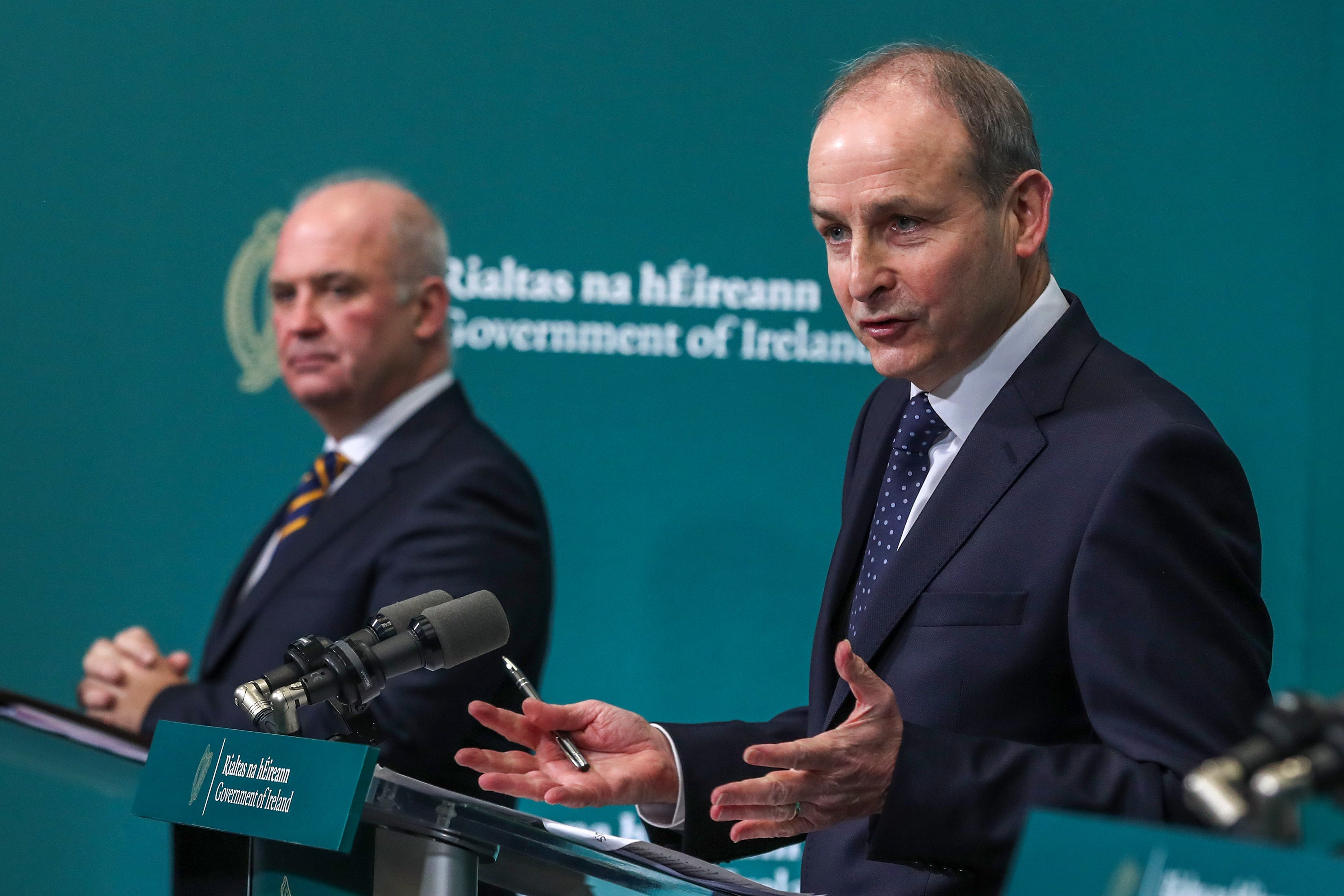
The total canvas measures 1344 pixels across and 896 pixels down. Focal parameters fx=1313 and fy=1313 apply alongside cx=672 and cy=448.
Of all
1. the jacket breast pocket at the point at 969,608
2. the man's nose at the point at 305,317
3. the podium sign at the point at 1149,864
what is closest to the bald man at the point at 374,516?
the man's nose at the point at 305,317

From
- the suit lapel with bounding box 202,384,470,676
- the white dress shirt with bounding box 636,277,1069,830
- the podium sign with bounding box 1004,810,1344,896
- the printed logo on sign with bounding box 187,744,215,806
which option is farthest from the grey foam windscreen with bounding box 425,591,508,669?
the suit lapel with bounding box 202,384,470,676

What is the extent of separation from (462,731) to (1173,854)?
192 cm

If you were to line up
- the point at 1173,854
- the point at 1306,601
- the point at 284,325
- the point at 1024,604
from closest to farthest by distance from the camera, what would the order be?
the point at 1173,854 < the point at 1024,604 < the point at 284,325 < the point at 1306,601

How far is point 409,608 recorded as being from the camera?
147 cm

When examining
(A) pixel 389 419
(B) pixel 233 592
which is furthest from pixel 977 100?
(B) pixel 233 592

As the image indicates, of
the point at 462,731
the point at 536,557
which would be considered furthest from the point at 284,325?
the point at 462,731

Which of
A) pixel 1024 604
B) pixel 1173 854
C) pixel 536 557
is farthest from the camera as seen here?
pixel 536 557

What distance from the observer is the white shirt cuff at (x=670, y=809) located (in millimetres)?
1629

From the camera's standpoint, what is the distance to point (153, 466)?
3.73 meters

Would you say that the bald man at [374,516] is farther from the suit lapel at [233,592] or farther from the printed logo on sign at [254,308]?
the printed logo on sign at [254,308]

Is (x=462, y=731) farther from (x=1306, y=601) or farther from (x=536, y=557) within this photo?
(x=1306, y=601)

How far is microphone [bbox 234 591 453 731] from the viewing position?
135 cm

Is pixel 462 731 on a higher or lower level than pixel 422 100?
lower

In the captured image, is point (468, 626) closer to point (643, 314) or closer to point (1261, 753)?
point (1261, 753)
